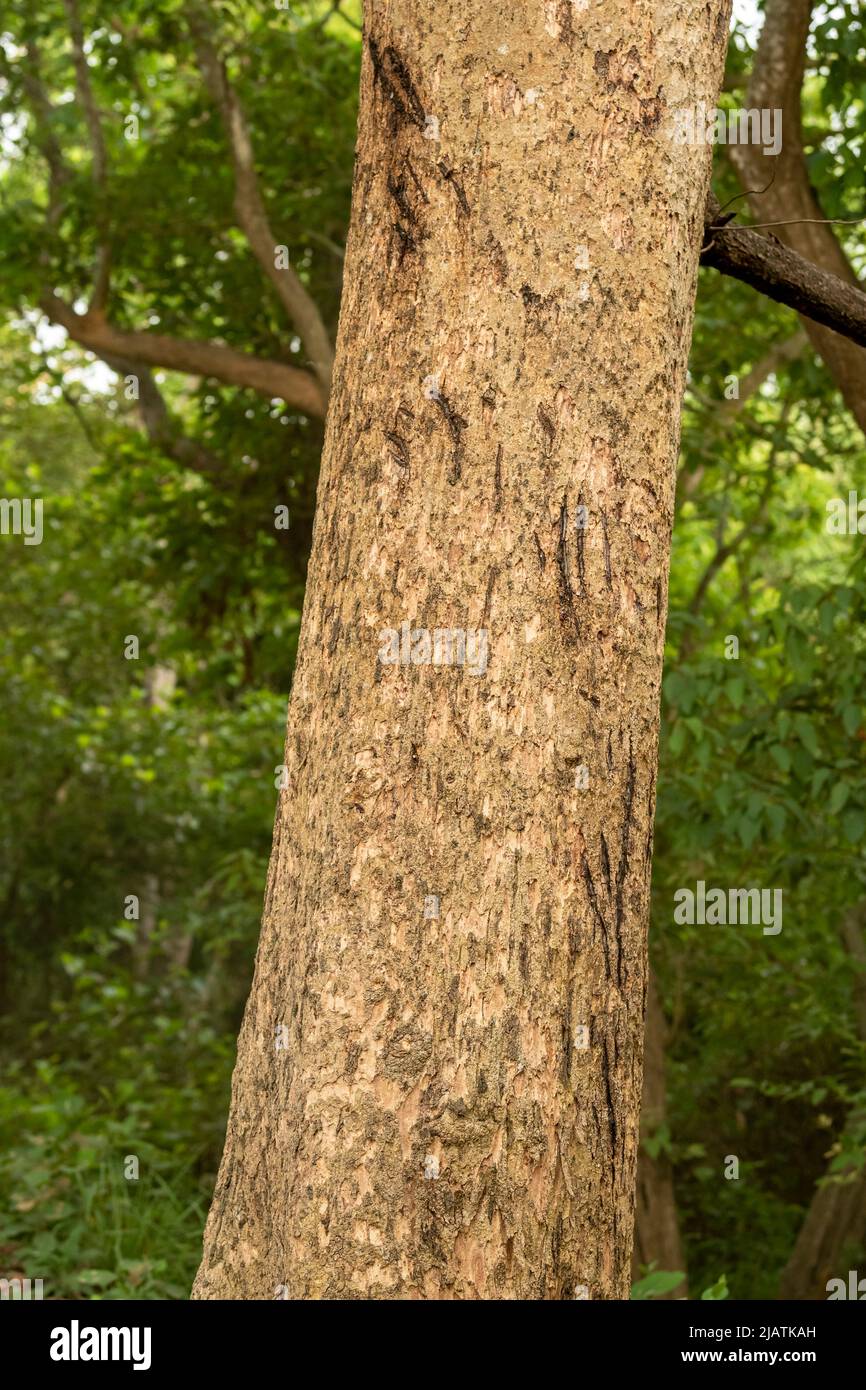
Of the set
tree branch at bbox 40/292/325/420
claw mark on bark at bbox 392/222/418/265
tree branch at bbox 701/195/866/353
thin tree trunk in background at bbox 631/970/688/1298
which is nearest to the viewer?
claw mark on bark at bbox 392/222/418/265

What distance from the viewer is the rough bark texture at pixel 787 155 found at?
457 cm

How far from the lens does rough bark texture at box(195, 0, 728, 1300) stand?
5.65ft

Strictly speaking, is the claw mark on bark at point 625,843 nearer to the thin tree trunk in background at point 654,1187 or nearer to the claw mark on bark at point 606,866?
the claw mark on bark at point 606,866

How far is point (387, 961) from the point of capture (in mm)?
1748

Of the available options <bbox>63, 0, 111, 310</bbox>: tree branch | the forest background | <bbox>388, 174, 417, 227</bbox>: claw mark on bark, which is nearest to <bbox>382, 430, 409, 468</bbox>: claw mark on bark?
<bbox>388, 174, 417, 227</bbox>: claw mark on bark

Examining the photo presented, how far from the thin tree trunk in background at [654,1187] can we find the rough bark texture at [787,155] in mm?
3424

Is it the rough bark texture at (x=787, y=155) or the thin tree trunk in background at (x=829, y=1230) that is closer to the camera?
the rough bark texture at (x=787, y=155)

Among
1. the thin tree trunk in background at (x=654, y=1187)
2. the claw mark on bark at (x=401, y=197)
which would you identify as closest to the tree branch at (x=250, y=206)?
the thin tree trunk in background at (x=654, y=1187)

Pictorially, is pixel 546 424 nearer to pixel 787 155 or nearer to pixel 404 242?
pixel 404 242

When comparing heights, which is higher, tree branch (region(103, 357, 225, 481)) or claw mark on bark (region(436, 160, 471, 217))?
tree branch (region(103, 357, 225, 481))

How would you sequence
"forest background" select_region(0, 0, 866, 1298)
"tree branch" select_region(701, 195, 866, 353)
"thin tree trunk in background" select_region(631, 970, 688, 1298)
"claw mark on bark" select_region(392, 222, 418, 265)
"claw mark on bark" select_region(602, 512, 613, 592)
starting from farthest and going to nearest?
"thin tree trunk in background" select_region(631, 970, 688, 1298) → "forest background" select_region(0, 0, 866, 1298) → "tree branch" select_region(701, 195, 866, 353) → "claw mark on bark" select_region(392, 222, 418, 265) → "claw mark on bark" select_region(602, 512, 613, 592)

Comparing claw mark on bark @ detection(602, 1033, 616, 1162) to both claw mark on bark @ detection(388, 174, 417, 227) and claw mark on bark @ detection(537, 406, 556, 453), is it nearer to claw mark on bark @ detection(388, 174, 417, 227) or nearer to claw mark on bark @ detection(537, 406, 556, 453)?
claw mark on bark @ detection(537, 406, 556, 453)

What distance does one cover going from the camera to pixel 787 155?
4672 mm

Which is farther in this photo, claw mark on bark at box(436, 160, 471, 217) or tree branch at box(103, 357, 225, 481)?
tree branch at box(103, 357, 225, 481)
